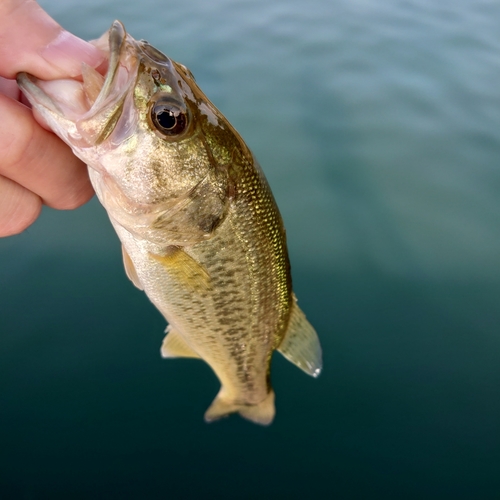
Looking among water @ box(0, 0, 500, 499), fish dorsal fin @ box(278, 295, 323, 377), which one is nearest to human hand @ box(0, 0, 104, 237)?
fish dorsal fin @ box(278, 295, 323, 377)

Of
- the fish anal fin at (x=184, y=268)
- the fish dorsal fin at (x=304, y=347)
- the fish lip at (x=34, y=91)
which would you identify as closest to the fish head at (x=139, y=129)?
the fish lip at (x=34, y=91)

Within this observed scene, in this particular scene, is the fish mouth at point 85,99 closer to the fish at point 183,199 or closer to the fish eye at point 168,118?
the fish at point 183,199

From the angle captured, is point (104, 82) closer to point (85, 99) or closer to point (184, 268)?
point (85, 99)

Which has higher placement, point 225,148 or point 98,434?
point 225,148

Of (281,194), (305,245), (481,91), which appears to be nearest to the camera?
(305,245)

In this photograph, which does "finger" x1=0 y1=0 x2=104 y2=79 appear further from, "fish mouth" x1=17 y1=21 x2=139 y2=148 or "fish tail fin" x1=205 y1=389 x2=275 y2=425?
"fish tail fin" x1=205 y1=389 x2=275 y2=425

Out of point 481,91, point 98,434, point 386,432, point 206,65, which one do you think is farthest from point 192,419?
point 481,91

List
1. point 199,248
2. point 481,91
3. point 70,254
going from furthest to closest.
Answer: point 481,91 → point 70,254 → point 199,248

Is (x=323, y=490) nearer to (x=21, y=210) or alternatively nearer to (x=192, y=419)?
(x=192, y=419)
